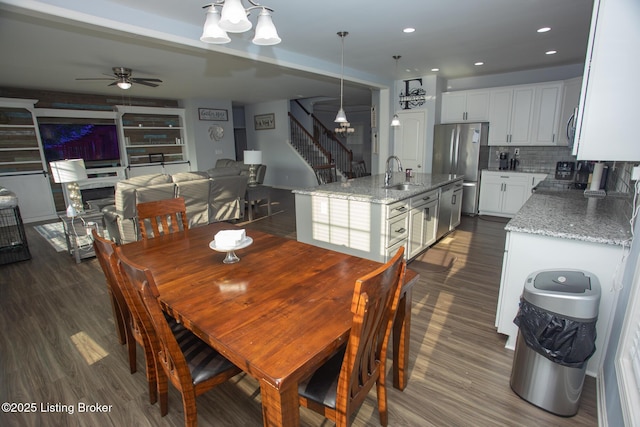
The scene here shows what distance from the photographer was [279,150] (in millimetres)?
9961

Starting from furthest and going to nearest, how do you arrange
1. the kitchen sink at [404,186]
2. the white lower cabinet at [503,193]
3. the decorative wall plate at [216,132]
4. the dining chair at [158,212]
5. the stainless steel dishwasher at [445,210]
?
the decorative wall plate at [216,132] → the white lower cabinet at [503,193] → the stainless steel dishwasher at [445,210] → the kitchen sink at [404,186] → the dining chair at [158,212]

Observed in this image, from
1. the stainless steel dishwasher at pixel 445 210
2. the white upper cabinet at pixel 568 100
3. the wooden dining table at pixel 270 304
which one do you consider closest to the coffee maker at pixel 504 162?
the white upper cabinet at pixel 568 100

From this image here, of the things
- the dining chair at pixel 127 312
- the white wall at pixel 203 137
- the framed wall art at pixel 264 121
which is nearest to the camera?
the dining chair at pixel 127 312

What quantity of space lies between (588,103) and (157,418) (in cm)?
303

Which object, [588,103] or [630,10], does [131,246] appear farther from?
[630,10]

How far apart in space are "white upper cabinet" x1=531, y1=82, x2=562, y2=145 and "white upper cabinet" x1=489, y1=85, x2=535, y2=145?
86 mm

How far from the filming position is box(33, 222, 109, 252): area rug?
4.70m

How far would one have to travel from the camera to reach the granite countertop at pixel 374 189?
10.9ft

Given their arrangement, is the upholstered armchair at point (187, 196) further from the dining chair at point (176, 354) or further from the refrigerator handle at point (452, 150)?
the refrigerator handle at point (452, 150)

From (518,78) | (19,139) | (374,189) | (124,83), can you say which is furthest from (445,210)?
(19,139)

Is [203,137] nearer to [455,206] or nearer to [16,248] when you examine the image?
[16,248]

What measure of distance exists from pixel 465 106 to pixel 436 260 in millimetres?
3718

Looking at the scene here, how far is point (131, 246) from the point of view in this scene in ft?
7.45

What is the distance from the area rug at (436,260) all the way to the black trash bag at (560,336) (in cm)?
Answer: 193
